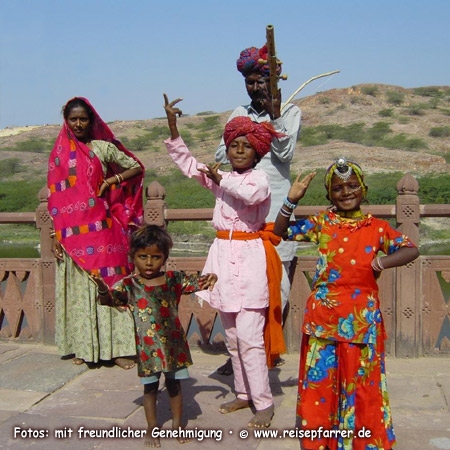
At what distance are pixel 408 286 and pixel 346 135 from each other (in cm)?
3837

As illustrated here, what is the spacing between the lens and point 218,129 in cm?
4972

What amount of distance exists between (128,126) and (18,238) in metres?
36.8

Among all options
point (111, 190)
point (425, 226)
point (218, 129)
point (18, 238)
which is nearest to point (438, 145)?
point (218, 129)

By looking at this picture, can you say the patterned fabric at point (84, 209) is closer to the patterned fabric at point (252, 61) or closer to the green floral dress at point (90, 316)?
the green floral dress at point (90, 316)

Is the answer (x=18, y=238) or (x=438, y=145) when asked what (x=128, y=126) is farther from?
(x=18, y=238)

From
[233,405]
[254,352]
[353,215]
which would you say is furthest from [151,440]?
[353,215]

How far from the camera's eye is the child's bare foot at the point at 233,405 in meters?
3.79

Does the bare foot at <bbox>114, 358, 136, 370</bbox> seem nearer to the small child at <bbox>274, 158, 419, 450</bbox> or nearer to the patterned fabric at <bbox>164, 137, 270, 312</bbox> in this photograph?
the patterned fabric at <bbox>164, 137, 270, 312</bbox>

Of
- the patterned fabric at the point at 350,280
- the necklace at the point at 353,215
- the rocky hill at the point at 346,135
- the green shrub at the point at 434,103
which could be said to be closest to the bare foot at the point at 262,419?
the patterned fabric at the point at 350,280

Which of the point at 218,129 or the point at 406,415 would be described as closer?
the point at 406,415

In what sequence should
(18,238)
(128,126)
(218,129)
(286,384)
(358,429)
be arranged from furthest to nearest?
(128,126)
(218,129)
(18,238)
(286,384)
(358,429)

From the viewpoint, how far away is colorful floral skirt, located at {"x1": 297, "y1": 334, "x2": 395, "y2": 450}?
308 centimetres

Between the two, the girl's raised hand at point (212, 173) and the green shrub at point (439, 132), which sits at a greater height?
the green shrub at point (439, 132)

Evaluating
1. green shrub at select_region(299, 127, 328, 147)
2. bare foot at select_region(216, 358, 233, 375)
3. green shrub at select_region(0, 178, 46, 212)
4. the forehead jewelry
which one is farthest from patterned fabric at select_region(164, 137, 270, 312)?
green shrub at select_region(299, 127, 328, 147)
